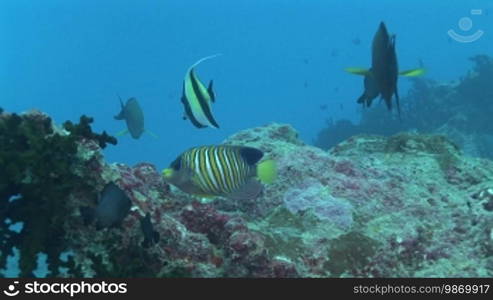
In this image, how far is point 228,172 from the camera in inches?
140

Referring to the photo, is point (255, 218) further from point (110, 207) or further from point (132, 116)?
point (132, 116)

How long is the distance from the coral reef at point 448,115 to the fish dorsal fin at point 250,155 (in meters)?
16.8

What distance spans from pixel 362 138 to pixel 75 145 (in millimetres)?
4750

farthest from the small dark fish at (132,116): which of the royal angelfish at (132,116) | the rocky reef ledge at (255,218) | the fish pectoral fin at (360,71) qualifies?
the fish pectoral fin at (360,71)

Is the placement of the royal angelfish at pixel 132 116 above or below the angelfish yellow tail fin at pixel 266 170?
above

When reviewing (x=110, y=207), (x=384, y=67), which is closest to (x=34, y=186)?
(x=110, y=207)

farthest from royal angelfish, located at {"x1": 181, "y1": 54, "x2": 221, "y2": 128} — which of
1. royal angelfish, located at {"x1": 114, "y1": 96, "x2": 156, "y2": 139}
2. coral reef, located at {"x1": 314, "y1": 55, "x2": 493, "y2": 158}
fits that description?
coral reef, located at {"x1": 314, "y1": 55, "x2": 493, "y2": 158}

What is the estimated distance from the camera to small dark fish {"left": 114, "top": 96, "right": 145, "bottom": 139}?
7395 millimetres

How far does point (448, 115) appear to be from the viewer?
23.6m

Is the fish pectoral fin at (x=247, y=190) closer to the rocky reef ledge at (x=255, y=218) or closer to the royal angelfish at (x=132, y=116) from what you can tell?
the rocky reef ledge at (x=255, y=218)

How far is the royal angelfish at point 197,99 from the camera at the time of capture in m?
3.77

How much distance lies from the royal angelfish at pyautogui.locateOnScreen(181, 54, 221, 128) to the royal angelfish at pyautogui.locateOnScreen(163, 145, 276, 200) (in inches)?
12.9

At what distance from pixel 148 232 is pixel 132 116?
4645 millimetres

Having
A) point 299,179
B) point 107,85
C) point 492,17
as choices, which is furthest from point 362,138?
point 107,85
